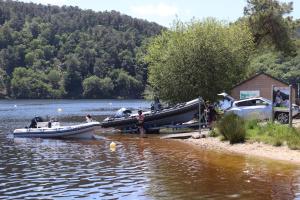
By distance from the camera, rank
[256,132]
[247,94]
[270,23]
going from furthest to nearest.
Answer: [270,23], [247,94], [256,132]

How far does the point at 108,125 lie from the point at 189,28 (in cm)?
998

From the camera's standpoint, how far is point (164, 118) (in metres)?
33.3

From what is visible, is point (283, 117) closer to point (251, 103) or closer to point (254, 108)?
point (254, 108)

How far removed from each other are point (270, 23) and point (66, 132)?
90.0 ft

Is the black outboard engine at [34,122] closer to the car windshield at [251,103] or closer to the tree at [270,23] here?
the car windshield at [251,103]

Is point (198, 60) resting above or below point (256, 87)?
above

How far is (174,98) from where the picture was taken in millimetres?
36531

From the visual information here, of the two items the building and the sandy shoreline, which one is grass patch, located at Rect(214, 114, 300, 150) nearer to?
the sandy shoreline

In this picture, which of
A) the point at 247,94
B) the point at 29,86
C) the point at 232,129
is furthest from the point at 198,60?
the point at 29,86

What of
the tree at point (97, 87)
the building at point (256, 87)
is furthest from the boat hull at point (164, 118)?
the tree at point (97, 87)

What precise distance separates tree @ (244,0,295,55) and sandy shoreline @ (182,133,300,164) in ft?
88.2

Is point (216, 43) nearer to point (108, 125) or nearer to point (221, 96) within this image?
point (221, 96)

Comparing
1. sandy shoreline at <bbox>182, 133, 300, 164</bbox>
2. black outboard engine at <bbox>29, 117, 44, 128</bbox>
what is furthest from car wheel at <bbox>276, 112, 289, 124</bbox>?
black outboard engine at <bbox>29, 117, 44, 128</bbox>

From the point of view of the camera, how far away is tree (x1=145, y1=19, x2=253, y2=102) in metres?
35.2
